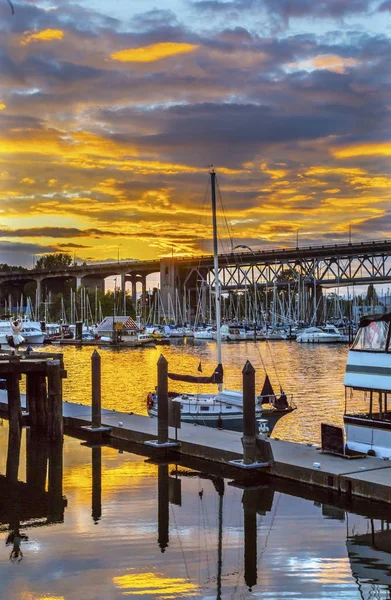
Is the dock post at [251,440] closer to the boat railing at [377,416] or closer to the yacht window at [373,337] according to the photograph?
the boat railing at [377,416]

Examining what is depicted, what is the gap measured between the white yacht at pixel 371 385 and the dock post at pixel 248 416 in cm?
393

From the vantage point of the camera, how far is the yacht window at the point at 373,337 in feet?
80.6

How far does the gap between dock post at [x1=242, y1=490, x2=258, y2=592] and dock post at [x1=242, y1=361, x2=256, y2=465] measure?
4.34 ft

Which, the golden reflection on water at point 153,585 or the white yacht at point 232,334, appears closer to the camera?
the golden reflection on water at point 153,585

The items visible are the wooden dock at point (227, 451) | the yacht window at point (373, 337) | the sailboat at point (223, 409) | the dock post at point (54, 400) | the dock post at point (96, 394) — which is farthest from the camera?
the sailboat at point (223, 409)

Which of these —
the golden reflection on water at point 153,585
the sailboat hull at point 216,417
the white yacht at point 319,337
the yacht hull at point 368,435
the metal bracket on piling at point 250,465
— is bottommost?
the white yacht at point 319,337

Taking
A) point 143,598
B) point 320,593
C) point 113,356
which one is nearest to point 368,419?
point 320,593

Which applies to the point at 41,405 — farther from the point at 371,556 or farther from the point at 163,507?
the point at 371,556

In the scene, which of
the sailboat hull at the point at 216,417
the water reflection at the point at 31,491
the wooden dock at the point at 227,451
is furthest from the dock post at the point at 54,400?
the sailboat hull at the point at 216,417

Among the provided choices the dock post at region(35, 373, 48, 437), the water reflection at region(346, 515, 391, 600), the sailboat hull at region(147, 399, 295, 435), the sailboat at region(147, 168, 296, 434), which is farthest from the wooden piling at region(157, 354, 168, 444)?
the water reflection at region(346, 515, 391, 600)

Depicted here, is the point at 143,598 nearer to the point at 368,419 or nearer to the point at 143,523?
the point at 143,523

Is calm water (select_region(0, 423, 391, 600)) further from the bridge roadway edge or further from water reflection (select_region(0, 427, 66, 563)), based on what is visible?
the bridge roadway edge

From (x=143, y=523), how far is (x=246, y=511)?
2.94 metres

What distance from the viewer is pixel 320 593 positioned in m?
15.0
